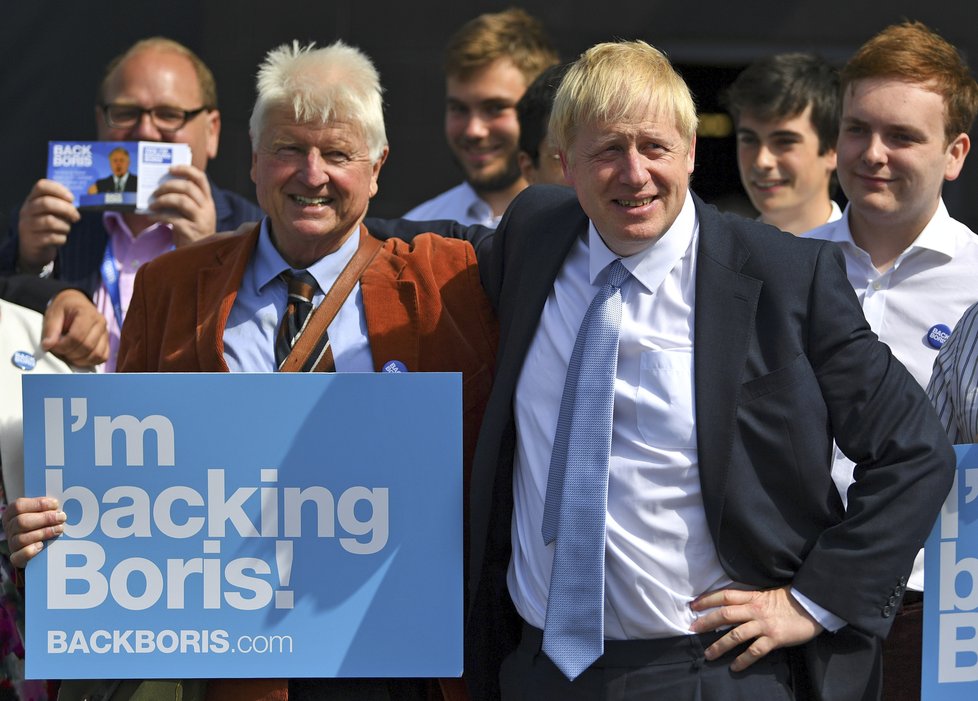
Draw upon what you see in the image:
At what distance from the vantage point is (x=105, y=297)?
4781 millimetres

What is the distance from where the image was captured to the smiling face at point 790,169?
16.5ft

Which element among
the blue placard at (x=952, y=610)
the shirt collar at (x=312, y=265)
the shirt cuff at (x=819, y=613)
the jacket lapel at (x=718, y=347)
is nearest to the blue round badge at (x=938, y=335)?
the blue placard at (x=952, y=610)

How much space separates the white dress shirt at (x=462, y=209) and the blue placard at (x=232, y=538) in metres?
2.24

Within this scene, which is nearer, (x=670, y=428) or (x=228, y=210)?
(x=670, y=428)

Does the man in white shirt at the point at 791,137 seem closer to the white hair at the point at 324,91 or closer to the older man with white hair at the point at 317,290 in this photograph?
the older man with white hair at the point at 317,290

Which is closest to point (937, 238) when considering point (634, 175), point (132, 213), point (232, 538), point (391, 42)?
point (634, 175)

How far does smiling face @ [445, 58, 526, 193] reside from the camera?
5629 mm

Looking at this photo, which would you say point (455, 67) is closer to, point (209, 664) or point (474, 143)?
point (474, 143)

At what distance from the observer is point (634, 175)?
3148mm

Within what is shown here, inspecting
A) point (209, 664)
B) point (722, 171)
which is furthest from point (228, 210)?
point (722, 171)

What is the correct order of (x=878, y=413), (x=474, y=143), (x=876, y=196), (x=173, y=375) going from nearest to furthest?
1. (x=878, y=413)
2. (x=173, y=375)
3. (x=876, y=196)
4. (x=474, y=143)

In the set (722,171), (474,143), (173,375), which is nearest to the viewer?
(173,375)

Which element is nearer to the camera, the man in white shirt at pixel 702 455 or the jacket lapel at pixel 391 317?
the man in white shirt at pixel 702 455

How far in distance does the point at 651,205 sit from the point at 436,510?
2.93 feet
